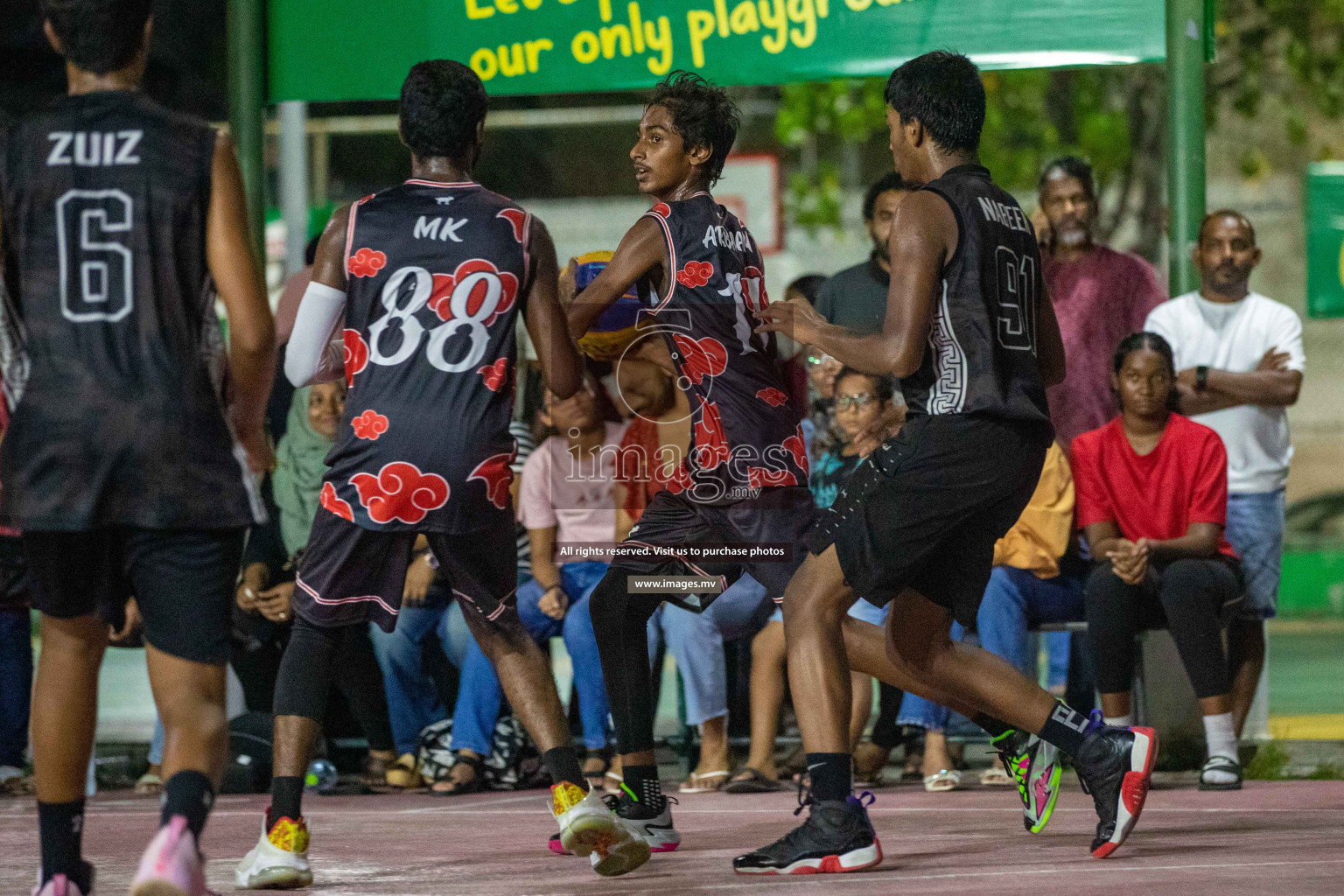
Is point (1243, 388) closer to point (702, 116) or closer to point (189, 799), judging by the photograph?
point (702, 116)

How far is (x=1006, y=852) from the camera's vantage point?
514cm

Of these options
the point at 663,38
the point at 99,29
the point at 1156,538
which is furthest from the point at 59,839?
the point at 663,38

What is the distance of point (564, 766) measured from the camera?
190 inches

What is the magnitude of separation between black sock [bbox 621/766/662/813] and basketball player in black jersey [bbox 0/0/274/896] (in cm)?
176

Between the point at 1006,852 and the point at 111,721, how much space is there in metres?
6.15

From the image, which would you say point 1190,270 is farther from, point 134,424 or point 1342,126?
point 1342,126

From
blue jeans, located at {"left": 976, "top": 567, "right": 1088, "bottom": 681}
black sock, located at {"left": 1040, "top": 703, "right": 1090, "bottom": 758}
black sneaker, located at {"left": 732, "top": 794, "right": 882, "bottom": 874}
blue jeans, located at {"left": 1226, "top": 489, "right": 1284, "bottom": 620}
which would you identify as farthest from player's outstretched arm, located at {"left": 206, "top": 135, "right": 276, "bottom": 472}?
blue jeans, located at {"left": 1226, "top": 489, "right": 1284, "bottom": 620}

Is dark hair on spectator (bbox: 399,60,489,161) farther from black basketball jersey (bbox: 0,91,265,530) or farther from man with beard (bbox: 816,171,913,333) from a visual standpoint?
man with beard (bbox: 816,171,913,333)

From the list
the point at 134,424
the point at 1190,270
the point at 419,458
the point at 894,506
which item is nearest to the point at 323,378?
the point at 419,458

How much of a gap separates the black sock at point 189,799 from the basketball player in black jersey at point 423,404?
901 millimetres

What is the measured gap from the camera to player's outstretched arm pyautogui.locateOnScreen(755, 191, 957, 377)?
4.68 metres

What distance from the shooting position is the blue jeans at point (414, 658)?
24.1 ft

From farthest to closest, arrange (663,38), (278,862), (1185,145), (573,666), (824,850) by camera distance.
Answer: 1. (663,38)
2. (1185,145)
3. (573,666)
4. (824,850)
5. (278,862)

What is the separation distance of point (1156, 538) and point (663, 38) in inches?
124
